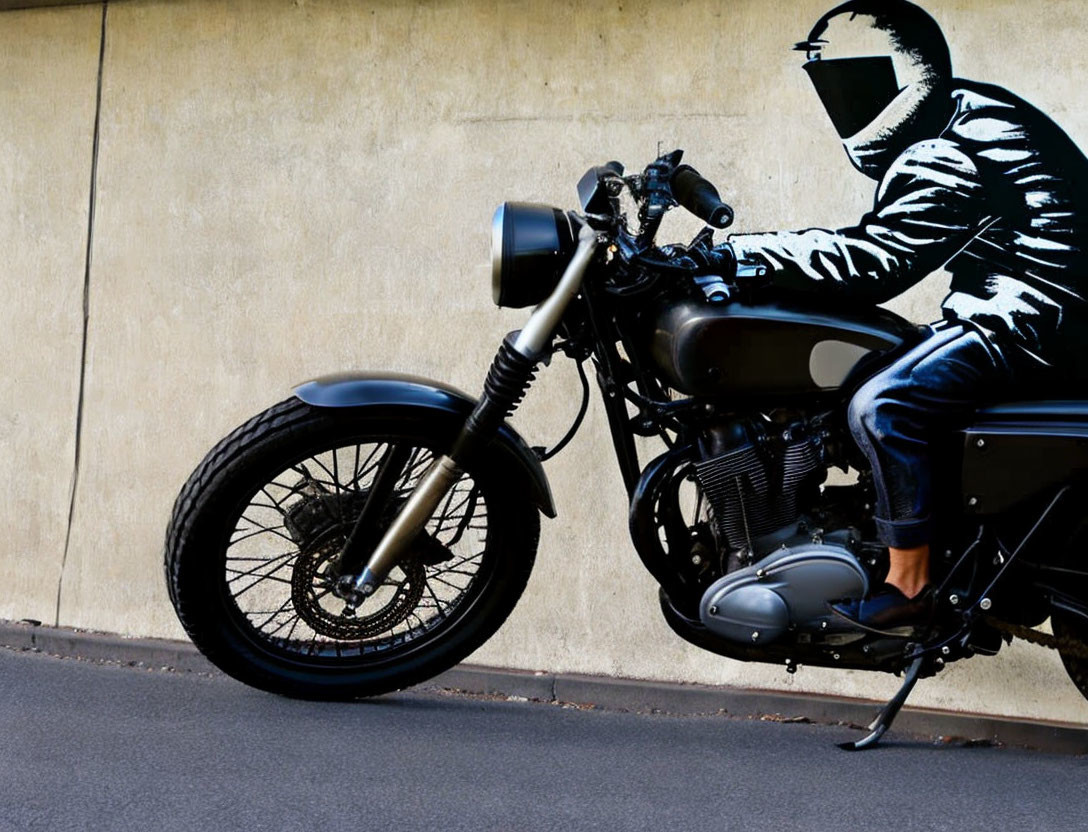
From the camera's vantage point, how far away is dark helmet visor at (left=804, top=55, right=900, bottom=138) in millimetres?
4746

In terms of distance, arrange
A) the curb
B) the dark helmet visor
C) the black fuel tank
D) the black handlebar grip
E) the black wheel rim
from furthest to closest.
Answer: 1. the dark helmet visor
2. the curb
3. the black wheel rim
4. the black fuel tank
5. the black handlebar grip

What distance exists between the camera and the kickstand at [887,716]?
12.3ft

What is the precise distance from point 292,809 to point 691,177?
1812mm

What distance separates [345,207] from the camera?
5172 mm

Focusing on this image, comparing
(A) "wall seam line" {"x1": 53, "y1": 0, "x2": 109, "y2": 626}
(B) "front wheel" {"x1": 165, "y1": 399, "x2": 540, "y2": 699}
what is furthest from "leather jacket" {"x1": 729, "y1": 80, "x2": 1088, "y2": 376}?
(A) "wall seam line" {"x1": 53, "y1": 0, "x2": 109, "y2": 626}

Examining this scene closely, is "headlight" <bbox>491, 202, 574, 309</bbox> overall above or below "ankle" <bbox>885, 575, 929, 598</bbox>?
above

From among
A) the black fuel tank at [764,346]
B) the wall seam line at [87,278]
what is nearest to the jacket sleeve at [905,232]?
Result: the black fuel tank at [764,346]

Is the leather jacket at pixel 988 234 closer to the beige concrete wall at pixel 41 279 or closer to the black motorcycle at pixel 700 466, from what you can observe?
the black motorcycle at pixel 700 466

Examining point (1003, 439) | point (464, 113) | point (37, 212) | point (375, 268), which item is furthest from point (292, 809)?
point (37, 212)

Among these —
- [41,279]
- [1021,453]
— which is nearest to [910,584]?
[1021,453]

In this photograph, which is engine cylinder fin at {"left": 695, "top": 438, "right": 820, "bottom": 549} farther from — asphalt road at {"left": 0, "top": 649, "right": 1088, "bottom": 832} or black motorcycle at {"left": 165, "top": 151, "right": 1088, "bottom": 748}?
asphalt road at {"left": 0, "top": 649, "right": 1088, "bottom": 832}

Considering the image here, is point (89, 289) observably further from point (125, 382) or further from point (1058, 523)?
point (1058, 523)

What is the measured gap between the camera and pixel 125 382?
5363 millimetres

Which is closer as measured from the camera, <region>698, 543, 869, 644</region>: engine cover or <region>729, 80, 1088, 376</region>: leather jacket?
<region>698, 543, 869, 644</region>: engine cover
